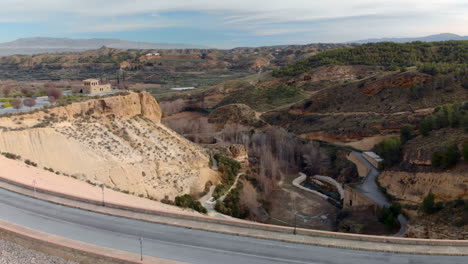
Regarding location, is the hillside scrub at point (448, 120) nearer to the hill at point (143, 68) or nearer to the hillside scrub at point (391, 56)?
the hillside scrub at point (391, 56)

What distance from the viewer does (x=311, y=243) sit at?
11.0 meters

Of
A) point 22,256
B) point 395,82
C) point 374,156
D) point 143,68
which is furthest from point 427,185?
point 143,68

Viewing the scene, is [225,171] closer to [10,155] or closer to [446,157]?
Answer: [10,155]

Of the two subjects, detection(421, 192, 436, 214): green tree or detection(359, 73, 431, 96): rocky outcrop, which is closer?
detection(421, 192, 436, 214): green tree

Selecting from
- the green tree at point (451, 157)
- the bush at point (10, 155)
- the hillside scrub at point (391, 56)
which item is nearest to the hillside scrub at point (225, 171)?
the bush at point (10, 155)

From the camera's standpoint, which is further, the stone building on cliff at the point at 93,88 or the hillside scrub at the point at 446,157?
the stone building on cliff at the point at 93,88

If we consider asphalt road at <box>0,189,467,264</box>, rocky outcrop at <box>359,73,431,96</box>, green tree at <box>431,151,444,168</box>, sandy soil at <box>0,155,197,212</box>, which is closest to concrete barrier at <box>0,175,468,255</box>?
asphalt road at <box>0,189,467,264</box>

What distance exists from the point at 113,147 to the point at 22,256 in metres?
11.6

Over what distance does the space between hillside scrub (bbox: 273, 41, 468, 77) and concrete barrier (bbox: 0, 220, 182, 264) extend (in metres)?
49.9

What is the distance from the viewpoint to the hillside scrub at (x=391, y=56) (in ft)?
174

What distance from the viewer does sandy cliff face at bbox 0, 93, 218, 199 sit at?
1861 cm

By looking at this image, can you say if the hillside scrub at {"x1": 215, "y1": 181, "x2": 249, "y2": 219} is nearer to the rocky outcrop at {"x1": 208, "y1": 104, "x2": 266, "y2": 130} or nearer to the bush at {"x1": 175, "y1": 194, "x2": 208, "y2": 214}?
the bush at {"x1": 175, "y1": 194, "x2": 208, "y2": 214}

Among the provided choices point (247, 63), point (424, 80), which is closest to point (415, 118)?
point (424, 80)

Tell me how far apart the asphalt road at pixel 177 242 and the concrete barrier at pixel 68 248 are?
460 mm
